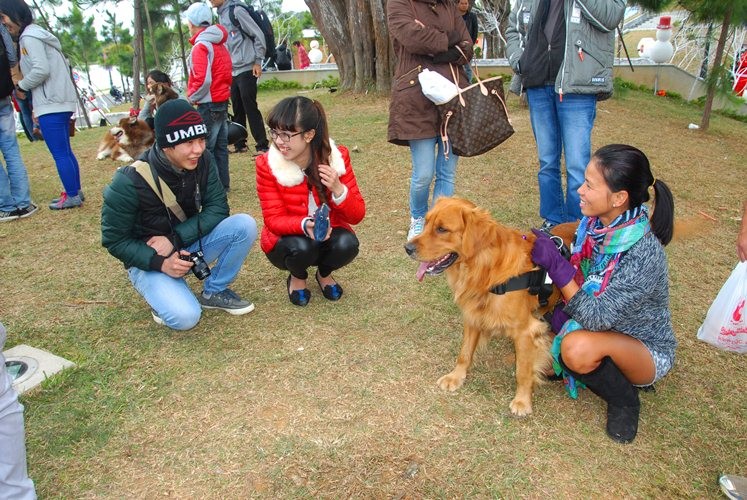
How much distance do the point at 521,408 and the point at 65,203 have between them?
568cm

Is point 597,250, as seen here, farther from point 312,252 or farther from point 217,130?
point 217,130

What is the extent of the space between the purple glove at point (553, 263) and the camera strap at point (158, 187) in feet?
7.61

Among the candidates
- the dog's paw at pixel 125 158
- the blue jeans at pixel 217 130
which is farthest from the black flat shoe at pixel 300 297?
the dog's paw at pixel 125 158

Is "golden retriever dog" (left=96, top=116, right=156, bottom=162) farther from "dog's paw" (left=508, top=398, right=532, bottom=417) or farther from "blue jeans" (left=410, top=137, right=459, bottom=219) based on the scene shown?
"dog's paw" (left=508, top=398, right=532, bottom=417)

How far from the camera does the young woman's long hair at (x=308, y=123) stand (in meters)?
3.19

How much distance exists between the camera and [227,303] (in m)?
3.73

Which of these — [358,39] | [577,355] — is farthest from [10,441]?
[358,39]

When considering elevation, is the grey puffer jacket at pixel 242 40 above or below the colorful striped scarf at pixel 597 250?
above

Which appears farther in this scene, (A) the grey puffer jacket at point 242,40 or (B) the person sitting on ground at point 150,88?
(A) the grey puffer jacket at point 242,40

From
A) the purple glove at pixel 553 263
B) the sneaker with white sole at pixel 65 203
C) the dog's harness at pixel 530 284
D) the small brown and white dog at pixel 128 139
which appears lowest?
the sneaker with white sole at pixel 65 203

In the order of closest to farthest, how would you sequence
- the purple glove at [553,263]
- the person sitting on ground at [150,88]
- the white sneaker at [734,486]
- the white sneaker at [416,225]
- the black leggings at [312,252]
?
the white sneaker at [734,486] < the purple glove at [553,263] < the black leggings at [312,252] < the white sneaker at [416,225] < the person sitting on ground at [150,88]

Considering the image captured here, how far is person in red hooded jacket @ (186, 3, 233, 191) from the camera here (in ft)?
Result: 18.8

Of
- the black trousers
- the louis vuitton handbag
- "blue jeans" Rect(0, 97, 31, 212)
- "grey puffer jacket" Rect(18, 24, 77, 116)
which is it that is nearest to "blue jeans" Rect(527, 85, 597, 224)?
the louis vuitton handbag

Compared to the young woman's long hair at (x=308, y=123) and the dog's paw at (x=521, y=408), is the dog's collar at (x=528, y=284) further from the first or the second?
the young woman's long hair at (x=308, y=123)
